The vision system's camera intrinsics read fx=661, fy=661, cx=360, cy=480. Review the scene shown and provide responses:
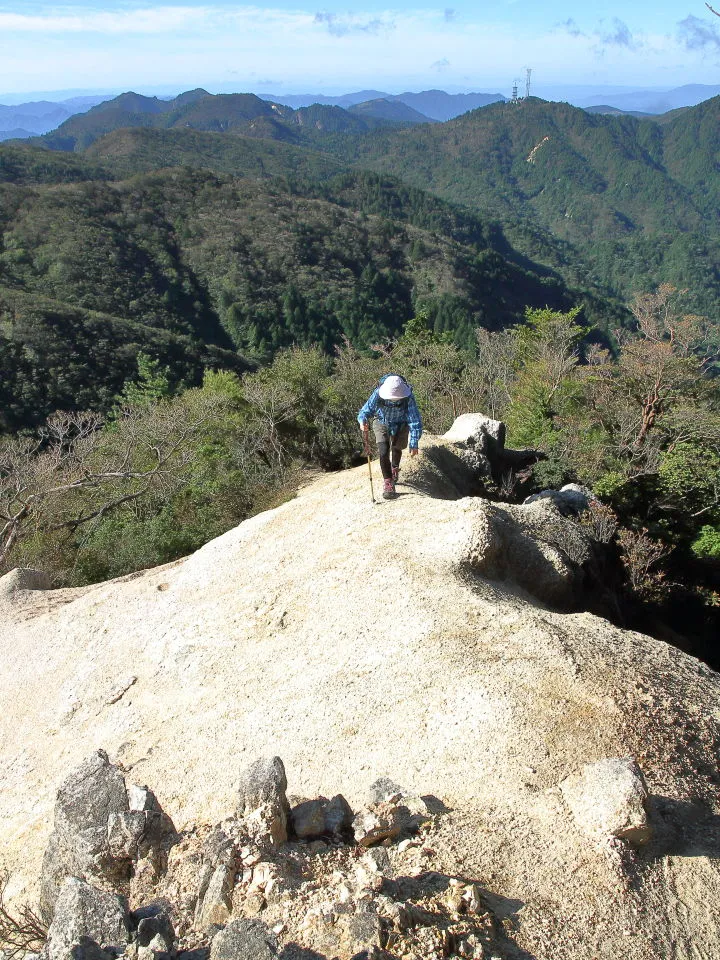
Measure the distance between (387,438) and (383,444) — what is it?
4.9 inches

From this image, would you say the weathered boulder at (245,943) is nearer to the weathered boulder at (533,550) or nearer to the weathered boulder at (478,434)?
the weathered boulder at (533,550)

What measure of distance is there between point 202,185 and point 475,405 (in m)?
116

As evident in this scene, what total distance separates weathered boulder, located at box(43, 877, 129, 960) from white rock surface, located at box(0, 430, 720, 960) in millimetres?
2083

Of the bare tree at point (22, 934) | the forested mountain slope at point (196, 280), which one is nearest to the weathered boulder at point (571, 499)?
the bare tree at point (22, 934)

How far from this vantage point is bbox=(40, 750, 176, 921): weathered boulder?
562 cm

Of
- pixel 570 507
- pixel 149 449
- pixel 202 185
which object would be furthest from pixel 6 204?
pixel 570 507

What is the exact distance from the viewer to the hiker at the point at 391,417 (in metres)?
10.4

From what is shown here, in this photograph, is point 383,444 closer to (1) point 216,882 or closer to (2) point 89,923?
(1) point 216,882

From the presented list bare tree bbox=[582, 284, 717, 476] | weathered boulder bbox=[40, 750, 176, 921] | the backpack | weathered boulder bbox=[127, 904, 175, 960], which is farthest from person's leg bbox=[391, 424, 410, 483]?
bare tree bbox=[582, 284, 717, 476]

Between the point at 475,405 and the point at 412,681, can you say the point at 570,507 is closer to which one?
the point at 412,681

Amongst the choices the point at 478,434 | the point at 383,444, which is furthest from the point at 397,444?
the point at 478,434

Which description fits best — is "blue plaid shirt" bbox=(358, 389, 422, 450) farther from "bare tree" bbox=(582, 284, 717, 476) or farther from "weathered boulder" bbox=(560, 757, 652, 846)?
"bare tree" bbox=(582, 284, 717, 476)

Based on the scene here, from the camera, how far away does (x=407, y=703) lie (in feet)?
23.7

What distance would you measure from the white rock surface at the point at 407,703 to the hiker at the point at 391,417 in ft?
3.27
